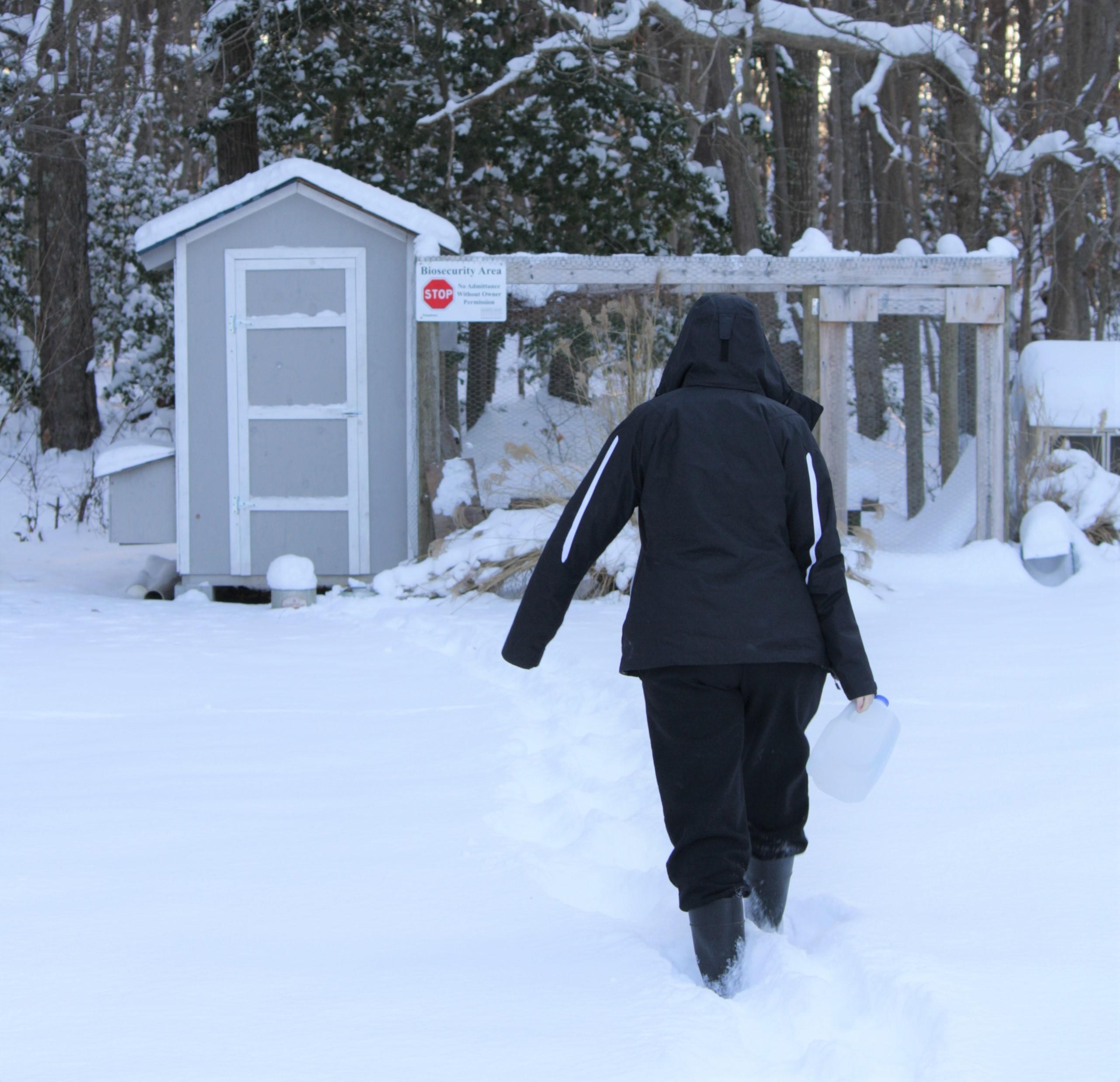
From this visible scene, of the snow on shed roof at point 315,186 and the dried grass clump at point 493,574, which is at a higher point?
the snow on shed roof at point 315,186

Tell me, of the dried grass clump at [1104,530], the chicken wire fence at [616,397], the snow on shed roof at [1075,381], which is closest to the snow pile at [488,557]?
the chicken wire fence at [616,397]

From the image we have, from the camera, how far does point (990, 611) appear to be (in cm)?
657

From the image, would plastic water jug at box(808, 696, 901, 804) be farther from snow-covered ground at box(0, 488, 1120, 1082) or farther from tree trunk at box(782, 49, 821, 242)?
tree trunk at box(782, 49, 821, 242)

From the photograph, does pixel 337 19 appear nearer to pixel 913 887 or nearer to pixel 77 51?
pixel 77 51

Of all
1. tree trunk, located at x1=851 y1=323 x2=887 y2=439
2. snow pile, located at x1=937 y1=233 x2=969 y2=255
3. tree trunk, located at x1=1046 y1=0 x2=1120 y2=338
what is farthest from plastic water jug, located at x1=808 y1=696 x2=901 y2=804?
tree trunk, located at x1=1046 y1=0 x2=1120 y2=338

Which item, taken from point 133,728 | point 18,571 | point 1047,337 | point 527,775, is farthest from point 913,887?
point 1047,337

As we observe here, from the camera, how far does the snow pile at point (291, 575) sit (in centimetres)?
746

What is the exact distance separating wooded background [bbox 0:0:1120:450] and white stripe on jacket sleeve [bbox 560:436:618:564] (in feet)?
21.8

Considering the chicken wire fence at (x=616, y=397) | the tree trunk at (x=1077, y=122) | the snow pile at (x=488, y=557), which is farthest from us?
the tree trunk at (x=1077, y=122)

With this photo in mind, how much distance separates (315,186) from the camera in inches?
307

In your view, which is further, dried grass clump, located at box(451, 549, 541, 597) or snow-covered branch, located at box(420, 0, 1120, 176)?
snow-covered branch, located at box(420, 0, 1120, 176)

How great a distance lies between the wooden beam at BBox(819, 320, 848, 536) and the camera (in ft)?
24.9

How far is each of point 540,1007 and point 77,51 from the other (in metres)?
9.16

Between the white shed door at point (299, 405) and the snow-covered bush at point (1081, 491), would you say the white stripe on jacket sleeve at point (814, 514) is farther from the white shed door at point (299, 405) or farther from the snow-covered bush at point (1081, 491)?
the snow-covered bush at point (1081, 491)
